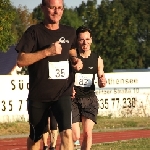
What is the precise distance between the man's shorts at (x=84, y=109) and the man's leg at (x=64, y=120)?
9.67ft

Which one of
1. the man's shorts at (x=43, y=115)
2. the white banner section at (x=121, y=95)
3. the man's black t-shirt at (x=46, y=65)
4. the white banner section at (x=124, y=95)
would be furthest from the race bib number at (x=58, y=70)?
the white banner section at (x=124, y=95)

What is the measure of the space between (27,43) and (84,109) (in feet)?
11.7

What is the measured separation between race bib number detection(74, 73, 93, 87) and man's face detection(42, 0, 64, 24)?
323cm

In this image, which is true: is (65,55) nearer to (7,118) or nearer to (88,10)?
(7,118)

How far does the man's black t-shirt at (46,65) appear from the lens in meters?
8.84

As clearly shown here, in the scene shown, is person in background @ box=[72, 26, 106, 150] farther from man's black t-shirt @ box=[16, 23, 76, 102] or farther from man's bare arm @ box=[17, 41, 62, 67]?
man's bare arm @ box=[17, 41, 62, 67]

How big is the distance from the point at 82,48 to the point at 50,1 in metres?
3.23

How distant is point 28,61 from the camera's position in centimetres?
867

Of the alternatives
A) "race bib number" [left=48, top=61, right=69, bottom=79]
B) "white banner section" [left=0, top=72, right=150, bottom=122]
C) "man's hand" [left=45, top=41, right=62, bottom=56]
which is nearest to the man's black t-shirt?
"race bib number" [left=48, top=61, right=69, bottom=79]

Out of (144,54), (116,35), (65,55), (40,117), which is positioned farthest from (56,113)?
(144,54)

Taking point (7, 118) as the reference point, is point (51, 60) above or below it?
above

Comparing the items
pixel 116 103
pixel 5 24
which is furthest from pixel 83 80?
pixel 116 103

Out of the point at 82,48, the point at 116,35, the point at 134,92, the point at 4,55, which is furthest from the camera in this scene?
the point at 116,35

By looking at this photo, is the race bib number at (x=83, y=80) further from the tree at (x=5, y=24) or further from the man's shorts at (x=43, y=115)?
the tree at (x=5, y=24)
